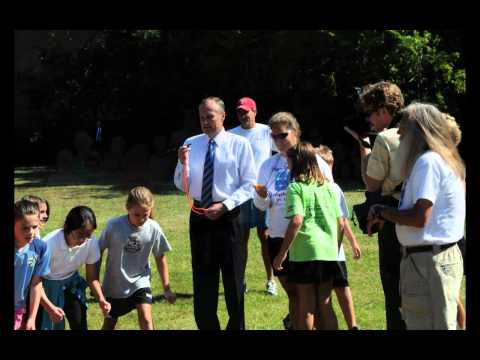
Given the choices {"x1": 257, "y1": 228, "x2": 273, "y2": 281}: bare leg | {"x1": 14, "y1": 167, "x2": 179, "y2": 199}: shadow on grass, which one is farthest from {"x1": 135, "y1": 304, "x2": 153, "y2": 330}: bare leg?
{"x1": 14, "y1": 167, "x2": 179, "y2": 199}: shadow on grass

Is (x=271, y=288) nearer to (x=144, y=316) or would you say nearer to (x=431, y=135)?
(x=144, y=316)

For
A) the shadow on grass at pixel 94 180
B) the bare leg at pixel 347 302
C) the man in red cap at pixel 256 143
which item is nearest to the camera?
the bare leg at pixel 347 302

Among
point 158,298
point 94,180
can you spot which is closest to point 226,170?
point 158,298

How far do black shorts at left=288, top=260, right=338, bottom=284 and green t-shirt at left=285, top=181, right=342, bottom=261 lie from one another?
43 millimetres

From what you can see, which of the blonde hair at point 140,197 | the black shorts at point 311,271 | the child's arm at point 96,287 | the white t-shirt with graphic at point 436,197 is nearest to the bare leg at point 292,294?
the black shorts at point 311,271

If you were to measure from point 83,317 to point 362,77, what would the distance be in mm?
13656

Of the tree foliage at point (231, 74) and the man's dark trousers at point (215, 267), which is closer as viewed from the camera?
the man's dark trousers at point (215, 267)

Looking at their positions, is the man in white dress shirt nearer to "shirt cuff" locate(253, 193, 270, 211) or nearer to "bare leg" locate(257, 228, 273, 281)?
"shirt cuff" locate(253, 193, 270, 211)

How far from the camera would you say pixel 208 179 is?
6.58 meters

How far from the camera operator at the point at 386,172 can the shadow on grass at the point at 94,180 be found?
11527mm

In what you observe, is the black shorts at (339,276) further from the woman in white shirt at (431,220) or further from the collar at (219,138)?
the collar at (219,138)

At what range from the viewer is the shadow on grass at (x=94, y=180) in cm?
1833

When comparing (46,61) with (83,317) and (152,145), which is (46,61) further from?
(83,317)

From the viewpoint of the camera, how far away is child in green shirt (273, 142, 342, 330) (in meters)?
5.80
